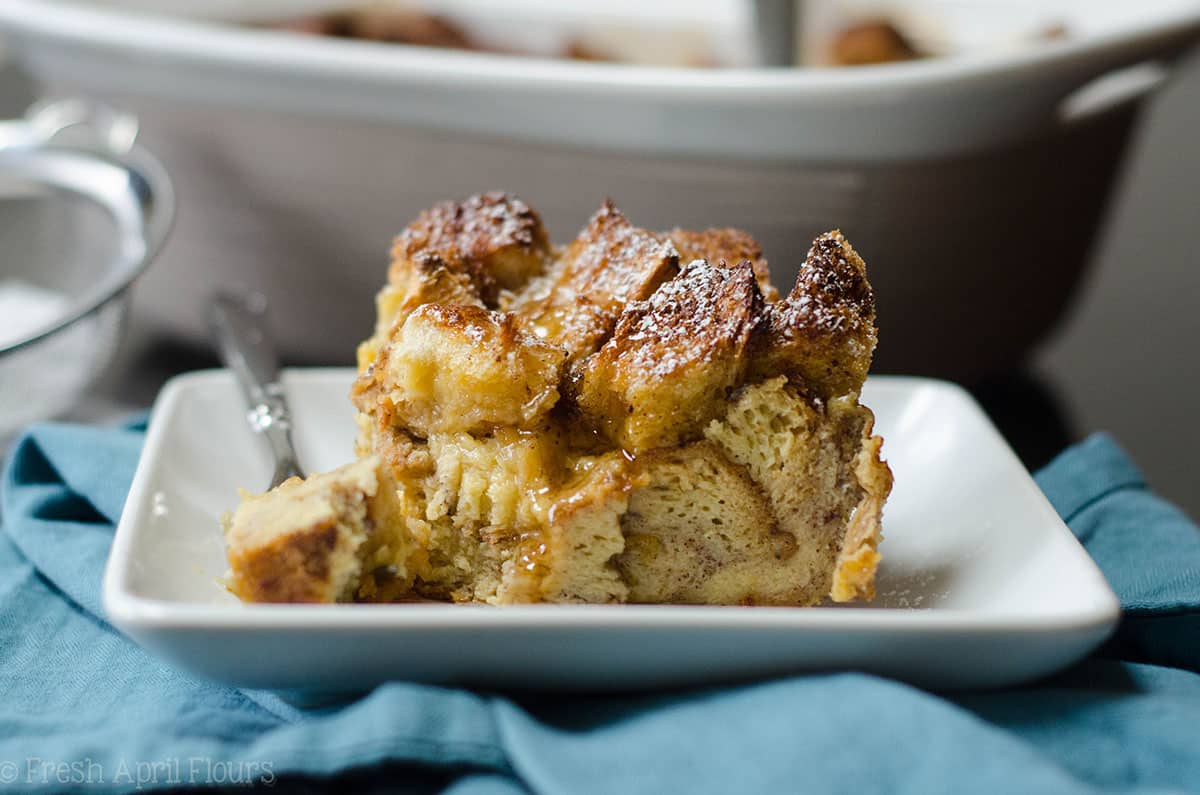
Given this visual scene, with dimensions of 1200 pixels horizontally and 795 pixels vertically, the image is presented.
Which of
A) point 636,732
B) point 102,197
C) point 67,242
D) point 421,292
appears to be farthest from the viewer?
point 67,242

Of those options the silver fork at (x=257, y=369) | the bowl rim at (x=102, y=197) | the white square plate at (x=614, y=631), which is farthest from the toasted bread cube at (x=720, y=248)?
the bowl rim at (x=102, y=197)

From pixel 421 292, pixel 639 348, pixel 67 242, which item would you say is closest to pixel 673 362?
pixel 639 348

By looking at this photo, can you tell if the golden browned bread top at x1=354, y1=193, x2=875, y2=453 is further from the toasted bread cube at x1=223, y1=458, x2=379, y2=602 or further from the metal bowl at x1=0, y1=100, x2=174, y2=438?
the metal bowl at x1=0, y1=100, x2=174, y2=438

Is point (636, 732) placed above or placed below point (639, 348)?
below

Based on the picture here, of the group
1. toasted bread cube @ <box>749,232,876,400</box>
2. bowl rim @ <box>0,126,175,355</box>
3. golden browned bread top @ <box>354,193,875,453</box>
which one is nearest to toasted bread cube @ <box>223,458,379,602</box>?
golden browned bread top @ <box>354,193,875,453</box>

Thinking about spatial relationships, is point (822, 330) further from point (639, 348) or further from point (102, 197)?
point (102, 197)

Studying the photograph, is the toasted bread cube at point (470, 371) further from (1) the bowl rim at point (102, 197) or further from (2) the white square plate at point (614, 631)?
(1) the bowl rim at point (102, 197)
